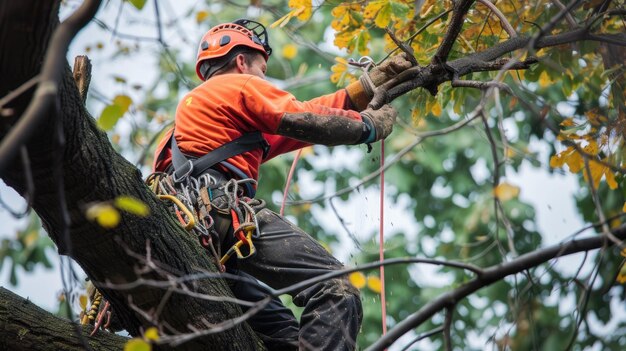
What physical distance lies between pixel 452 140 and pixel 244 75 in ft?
24.6

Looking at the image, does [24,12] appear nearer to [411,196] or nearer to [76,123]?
[76,123]

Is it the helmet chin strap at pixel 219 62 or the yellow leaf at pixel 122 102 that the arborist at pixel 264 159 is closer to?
the helmet chin strap at pixel 219 62

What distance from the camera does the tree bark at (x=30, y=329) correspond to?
11.0ft

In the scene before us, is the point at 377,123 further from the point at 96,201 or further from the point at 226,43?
the point at 96,201

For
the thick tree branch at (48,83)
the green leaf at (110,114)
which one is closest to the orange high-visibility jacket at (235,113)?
the green leaf at (110,114)

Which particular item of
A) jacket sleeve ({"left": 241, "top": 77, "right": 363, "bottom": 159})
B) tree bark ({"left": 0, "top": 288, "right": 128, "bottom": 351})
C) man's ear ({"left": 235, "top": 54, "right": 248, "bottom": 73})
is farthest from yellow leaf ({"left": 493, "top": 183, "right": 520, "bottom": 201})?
tree bark ({"left": 0, "top": 288, "right": 128, "bottom": 351})

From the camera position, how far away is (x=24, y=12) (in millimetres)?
2498

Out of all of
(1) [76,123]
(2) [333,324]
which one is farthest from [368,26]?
(1) [76,123]

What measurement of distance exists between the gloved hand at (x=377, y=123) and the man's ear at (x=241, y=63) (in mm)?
677

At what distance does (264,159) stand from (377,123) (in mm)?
617

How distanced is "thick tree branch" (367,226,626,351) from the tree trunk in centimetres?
67

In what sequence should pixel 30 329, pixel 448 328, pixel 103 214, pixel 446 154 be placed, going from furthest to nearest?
1. pixel 446 154
2. pixel 30 329
3. pixel 448 328
4. pixel 103 214

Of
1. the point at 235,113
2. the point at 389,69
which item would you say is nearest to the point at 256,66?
the point at 235,113

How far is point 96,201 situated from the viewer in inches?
118
